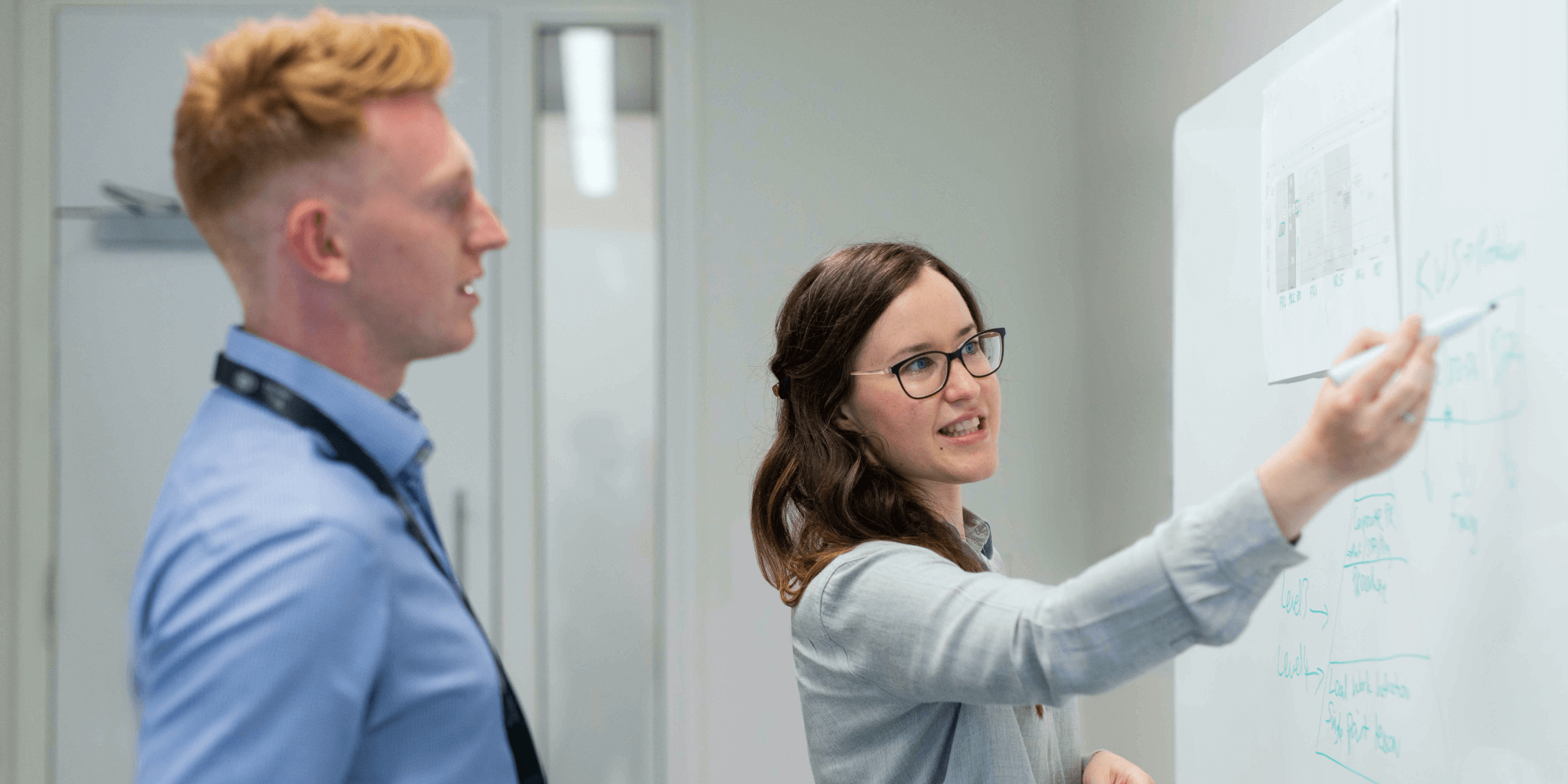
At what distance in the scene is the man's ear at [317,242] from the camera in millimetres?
632

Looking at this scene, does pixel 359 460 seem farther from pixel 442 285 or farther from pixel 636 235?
pixel 636 235

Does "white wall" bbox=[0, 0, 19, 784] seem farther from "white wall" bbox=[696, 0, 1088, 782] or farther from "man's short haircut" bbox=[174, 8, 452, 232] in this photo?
"man's short haircut" bbox=[174, 8, 452, 232]

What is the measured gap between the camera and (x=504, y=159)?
2.52m

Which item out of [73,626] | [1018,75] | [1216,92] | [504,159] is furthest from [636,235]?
[73,626]

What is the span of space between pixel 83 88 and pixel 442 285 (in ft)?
7.91

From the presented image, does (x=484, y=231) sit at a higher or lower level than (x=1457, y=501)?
higher

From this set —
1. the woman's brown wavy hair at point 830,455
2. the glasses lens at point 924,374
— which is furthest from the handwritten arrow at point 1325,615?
the glasses lens at point 924,374

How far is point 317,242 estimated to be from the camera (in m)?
0.64

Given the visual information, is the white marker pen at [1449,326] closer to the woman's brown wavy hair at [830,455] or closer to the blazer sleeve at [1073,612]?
the blazer sleeve at [1073,612]

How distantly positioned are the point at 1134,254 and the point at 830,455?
4.57ft

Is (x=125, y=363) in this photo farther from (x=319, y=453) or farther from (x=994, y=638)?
(x=994, y=638)

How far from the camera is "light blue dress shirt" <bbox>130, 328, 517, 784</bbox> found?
1.80ft

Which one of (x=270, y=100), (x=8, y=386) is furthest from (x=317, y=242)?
(x=8, y=386)

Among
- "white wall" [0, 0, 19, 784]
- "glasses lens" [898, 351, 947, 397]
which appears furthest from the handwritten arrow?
"white wall" [0, 0, 19, 784]
